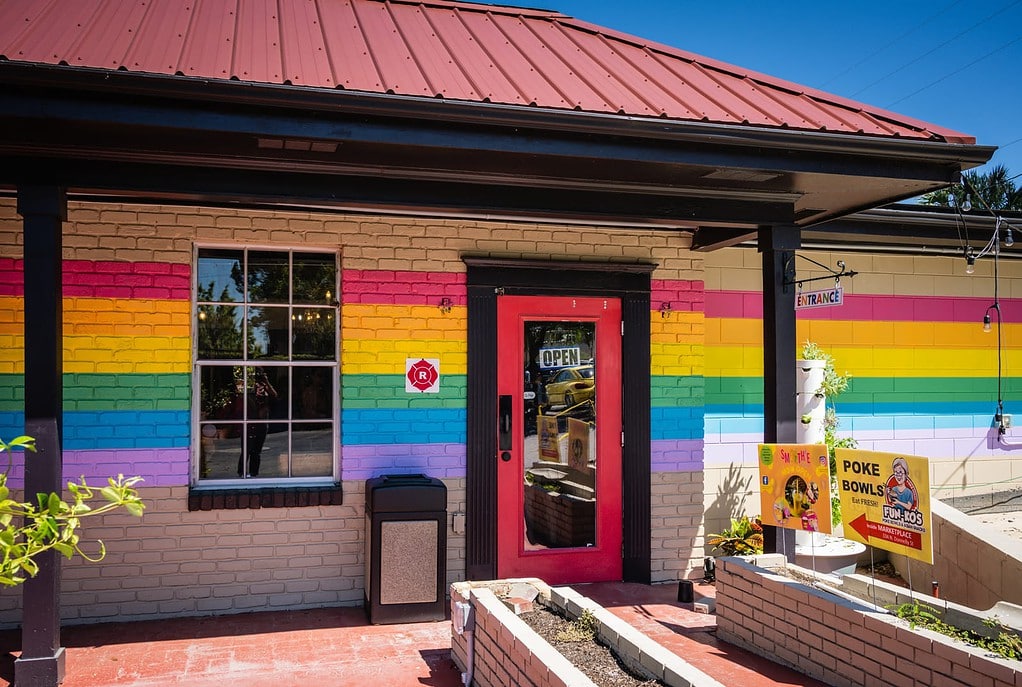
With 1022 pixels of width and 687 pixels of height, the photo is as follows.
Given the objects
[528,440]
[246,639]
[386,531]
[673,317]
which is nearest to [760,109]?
[673,317]

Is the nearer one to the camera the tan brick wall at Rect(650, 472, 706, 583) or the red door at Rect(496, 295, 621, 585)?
the red door at Rect(496, 295, 621, 585)

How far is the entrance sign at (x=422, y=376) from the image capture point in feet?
22.3

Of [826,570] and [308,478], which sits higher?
[308,478]

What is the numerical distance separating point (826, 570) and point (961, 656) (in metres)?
3.12

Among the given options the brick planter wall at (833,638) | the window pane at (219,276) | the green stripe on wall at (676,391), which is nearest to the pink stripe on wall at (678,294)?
the green stripe on wall at (676,391)

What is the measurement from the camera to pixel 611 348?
7.29 metres

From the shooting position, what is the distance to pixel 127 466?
20.3 feet

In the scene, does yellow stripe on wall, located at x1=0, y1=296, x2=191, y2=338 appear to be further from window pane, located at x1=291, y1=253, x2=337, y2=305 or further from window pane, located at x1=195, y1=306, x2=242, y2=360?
window pane, located at x1=291, y1=253, x2=337, y2=305

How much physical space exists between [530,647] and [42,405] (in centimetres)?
310

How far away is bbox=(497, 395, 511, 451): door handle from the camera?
275 inches

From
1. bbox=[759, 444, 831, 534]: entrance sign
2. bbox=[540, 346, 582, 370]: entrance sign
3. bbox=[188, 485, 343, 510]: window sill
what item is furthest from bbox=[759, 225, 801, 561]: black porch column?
bbox=[188, 485, 343, 510]: window sill

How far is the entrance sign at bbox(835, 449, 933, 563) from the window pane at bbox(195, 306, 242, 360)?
173 inches

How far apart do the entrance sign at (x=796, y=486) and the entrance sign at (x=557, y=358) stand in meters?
2.01

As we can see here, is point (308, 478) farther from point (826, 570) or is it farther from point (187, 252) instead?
point (826, 570)
